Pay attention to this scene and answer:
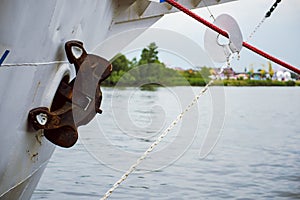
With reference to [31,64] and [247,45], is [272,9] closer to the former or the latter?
[247,45]

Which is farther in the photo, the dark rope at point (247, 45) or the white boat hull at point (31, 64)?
the dark rope at point (247, 45)

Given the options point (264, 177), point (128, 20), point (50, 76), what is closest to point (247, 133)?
point (264, 177)

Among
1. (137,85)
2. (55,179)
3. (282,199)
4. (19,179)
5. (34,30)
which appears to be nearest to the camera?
(34,30)

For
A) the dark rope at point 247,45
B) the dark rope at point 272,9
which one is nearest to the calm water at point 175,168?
the dark rope at point 247,45

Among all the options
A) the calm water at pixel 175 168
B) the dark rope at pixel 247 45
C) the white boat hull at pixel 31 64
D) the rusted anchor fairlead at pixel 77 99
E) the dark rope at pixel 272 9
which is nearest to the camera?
the white boat hull at pixel 31 64

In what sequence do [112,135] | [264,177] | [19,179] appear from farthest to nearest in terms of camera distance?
[112,135] → [264,177] → [19,179]

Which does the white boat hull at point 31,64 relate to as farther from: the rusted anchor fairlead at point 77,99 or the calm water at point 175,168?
the calm water at point 175,168

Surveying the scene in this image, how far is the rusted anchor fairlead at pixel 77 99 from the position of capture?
468 centimetres

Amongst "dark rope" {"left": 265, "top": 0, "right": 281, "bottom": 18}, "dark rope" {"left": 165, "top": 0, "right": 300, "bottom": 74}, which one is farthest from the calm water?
"dark rope" {"left": 265, "top": 0, "right": 281, "bottom": 18}

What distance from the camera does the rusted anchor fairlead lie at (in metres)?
4.68

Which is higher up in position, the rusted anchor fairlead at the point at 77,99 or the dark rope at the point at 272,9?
the dark rope at the point at 272,9

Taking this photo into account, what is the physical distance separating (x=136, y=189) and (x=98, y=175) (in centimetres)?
118

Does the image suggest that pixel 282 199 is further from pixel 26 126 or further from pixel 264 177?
pixel 26 126

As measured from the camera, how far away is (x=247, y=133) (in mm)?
22375
